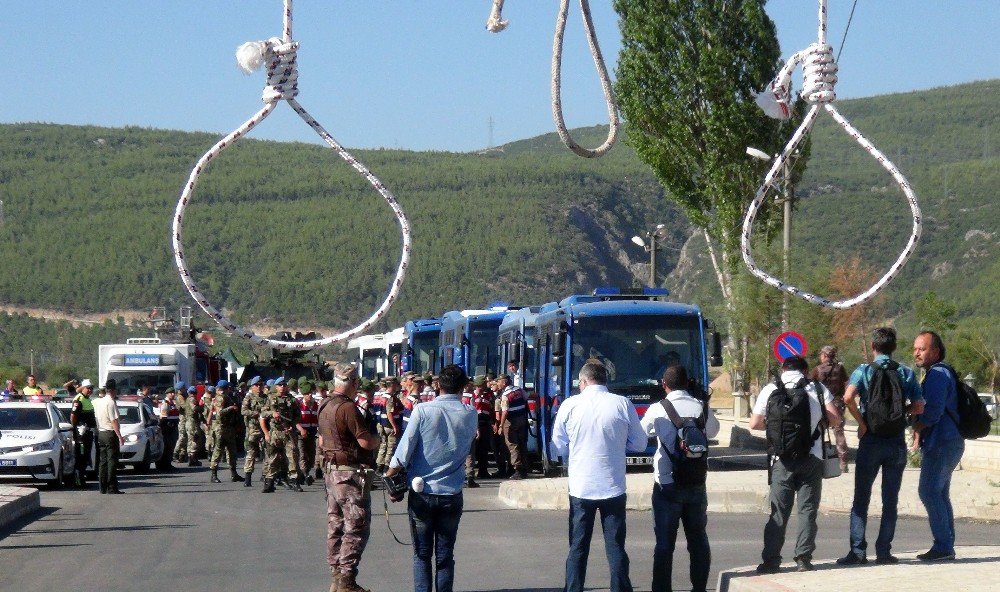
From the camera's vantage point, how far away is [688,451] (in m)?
10.2

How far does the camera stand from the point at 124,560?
13578 mm

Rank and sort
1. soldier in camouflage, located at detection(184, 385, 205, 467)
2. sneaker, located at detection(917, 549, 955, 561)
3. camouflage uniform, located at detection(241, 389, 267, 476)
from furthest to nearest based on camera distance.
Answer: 1. soldier in camouflage, located at detection(184, 385, 205, 467)
2. camouflage uniform, located at detection(241, 389, 267, 476)
3. sneaker, located at detection(917, 549, 955, 561)

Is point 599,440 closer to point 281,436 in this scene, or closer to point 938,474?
point 938,474

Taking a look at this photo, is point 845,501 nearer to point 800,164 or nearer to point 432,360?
point 800,164

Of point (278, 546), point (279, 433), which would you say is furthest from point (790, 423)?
point (279, 433)

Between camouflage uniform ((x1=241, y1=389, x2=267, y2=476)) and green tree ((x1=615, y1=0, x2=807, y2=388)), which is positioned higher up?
green tree ((x1=615, y1=0, x2=807, y2=388))

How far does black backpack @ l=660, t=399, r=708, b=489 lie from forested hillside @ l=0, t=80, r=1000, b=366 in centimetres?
7724

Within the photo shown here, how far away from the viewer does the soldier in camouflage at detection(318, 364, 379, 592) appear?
11016 mm

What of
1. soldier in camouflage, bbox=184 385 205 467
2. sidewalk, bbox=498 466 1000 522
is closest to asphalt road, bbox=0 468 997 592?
sidewalk, bbox=498 466 1000 522

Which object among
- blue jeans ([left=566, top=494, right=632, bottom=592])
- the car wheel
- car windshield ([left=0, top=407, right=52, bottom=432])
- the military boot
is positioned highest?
blue jeans ([left=566, top=494, right=632, bottom=592])

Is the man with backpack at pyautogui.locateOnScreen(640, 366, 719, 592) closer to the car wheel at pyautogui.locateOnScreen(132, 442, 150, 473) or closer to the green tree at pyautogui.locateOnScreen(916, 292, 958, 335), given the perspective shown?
the car wheel at pyautogui.locateOnScreen(132, 442, 150, 473)

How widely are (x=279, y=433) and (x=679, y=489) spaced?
12184 millimetres

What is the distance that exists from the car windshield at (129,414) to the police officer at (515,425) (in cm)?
766

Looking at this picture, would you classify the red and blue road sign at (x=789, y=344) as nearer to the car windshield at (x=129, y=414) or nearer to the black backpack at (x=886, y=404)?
the car windshield at (x=129, y=414)
